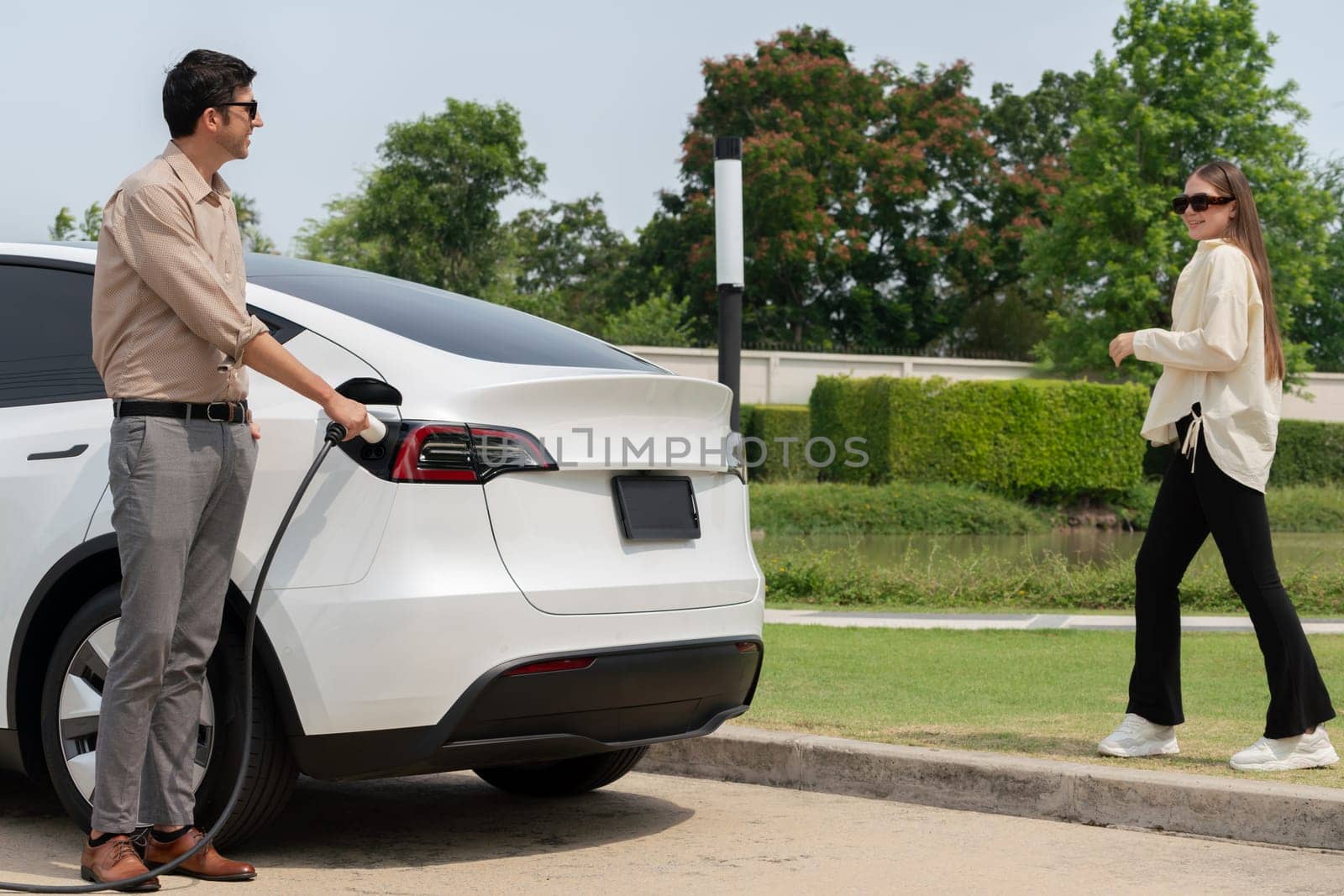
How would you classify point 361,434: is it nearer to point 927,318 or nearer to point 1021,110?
point 927,318

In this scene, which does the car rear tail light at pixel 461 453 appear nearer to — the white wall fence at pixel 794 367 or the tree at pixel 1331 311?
the white wall fence at pixel 794 367

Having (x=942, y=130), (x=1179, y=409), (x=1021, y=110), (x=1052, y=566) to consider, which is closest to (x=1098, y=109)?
(x=942, y=130)

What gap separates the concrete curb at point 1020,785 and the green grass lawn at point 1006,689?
28cm

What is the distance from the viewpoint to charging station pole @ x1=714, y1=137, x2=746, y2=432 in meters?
8.67

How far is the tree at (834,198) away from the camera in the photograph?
1965 inches

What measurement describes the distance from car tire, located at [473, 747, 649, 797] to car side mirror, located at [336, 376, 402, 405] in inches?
66.7

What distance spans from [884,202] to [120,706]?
50307 mm

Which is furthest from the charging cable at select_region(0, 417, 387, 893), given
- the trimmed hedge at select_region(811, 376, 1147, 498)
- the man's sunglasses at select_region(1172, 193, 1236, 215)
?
the trimmed hedge at select_region(811, 376, 1147, 498)

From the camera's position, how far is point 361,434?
3777 mm

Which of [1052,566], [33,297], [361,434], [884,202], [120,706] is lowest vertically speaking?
[1052,566]

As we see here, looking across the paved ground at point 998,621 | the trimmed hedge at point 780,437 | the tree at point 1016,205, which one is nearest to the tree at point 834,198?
the tree at point 1016,205

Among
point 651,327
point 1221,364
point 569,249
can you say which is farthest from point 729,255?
point 569,249

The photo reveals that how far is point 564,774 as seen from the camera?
5137 mm

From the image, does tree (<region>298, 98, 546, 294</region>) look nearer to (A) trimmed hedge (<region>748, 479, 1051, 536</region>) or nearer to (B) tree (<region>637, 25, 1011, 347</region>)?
(B) tree (<region>637, 25, 1011, 347</region>)
